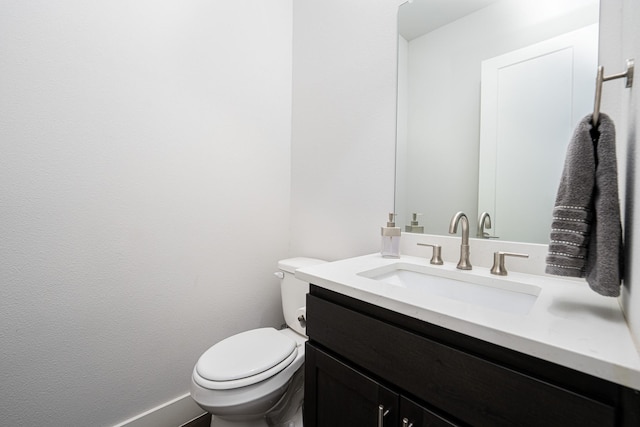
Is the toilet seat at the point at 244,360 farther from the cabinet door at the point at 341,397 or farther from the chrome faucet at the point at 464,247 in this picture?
the chrome faucet at the point at 464,247

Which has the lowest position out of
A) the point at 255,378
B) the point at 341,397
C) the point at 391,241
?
the point at 255,378

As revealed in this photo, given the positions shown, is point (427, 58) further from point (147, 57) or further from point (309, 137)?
point (147, 57)

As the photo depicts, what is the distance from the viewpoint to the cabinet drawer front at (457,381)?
38 cm

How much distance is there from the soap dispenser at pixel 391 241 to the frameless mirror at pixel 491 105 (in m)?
0.13

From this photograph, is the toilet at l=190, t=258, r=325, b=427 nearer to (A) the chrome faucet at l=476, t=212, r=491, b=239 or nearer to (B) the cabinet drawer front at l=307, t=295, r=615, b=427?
(B) the cabinet drawer front at l=307, t=295, r=615, b=427

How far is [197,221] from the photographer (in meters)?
1.27

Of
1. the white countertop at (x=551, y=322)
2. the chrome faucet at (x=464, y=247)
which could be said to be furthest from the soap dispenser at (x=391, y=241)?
the white countertop at (x=551, y=322)

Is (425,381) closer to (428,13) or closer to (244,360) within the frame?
(244,360)

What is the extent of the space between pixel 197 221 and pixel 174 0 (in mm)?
996

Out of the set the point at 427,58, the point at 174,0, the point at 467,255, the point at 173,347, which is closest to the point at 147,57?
the point at 174,0

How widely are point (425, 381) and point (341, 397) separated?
0.27 meters

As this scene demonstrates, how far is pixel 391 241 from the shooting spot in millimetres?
1048

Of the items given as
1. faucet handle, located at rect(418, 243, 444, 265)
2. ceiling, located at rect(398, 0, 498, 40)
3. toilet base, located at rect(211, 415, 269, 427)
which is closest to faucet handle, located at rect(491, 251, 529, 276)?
faucet handle, located at rect(418, 243, 444, 265)

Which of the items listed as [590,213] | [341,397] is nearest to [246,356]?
[341,397]
